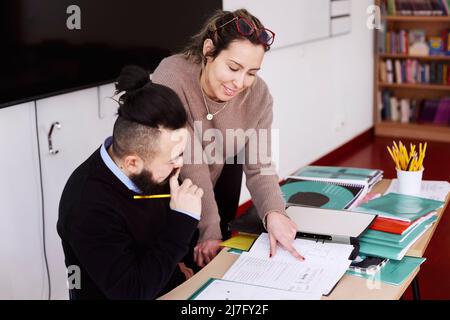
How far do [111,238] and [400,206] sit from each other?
0.93 metres

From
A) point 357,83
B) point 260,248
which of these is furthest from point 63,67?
point 357,83

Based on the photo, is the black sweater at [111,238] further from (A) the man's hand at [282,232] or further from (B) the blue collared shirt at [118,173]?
(A) the man's hand at [282,232]

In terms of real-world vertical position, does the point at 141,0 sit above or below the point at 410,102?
above

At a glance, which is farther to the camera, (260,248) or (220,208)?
(220,208)

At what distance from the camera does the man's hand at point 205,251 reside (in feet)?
5.86

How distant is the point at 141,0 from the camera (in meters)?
2.54

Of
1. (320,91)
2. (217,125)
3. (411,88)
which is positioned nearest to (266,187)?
(217,125)

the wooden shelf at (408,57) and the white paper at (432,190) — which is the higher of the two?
the wooden shelf at (408,57)

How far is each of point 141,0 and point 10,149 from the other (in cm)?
81

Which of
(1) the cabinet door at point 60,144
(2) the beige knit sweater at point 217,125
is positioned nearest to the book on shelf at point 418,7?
(1) the cabinet door at point 60,144

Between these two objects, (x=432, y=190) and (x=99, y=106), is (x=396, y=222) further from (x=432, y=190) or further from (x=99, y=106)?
(x=99, y=106)

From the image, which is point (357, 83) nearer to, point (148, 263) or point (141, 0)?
point (141, 0)

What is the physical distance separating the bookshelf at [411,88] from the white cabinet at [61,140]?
11.6 feet
